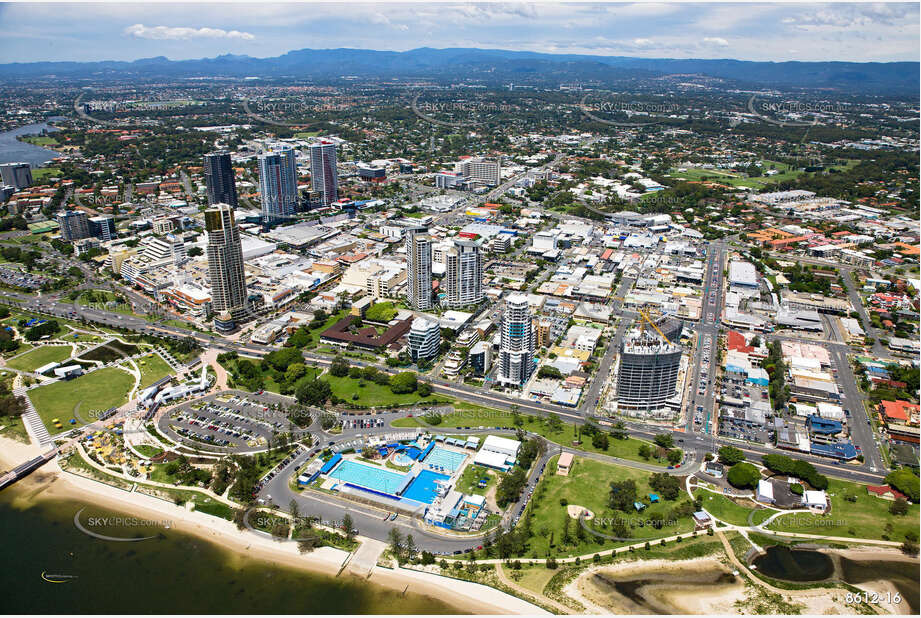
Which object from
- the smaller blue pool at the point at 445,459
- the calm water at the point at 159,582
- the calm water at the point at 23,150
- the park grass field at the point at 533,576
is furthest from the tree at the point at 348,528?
the calm water at the point at 23,150

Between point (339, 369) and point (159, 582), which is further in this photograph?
point (339, 369)

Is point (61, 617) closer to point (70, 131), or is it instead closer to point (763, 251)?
point (763, 251)

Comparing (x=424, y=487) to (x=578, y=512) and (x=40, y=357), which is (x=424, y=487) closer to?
(x=578, y=512)

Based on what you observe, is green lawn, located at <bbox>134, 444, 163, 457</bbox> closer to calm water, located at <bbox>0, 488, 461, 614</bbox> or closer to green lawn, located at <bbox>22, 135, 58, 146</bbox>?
calm water, located at <bbox>0, 488, 461, 614</bbox>

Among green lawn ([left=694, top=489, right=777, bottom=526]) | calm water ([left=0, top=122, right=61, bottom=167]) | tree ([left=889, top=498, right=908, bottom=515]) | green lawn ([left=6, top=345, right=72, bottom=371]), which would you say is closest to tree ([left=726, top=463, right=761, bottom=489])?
green lawn ([left=694, top=489, right=777, bottom=526])

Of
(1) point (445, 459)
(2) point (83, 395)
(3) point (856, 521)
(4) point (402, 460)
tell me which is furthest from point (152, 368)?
(3) point (856, 521)

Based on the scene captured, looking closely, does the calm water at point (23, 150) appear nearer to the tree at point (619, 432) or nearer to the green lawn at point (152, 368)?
the green lawn at point (152, 368)
